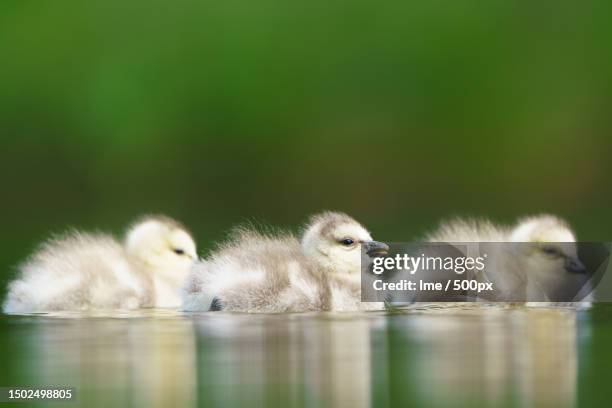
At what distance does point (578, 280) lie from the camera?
7.26m

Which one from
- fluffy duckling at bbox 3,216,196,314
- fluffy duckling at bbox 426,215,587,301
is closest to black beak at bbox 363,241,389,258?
fluffy duckling at bbox 426,215,587,301

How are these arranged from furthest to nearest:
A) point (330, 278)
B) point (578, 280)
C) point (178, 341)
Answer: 1. point (578, 280)
2. point (330, 278)
3. point (178, 341)

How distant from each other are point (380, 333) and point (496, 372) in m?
1.01

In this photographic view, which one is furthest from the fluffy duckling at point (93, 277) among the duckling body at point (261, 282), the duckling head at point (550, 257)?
the duckling head at point (550, 257)

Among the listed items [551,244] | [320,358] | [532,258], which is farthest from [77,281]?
[551,244]

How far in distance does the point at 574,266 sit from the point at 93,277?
7.23 feet

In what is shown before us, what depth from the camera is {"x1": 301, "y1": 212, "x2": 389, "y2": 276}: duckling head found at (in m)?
6.78

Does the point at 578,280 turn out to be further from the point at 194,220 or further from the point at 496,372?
the point at 194,220

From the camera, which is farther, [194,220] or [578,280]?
[194,220]

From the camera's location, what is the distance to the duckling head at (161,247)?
7.83 m

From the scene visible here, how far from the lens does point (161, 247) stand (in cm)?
789

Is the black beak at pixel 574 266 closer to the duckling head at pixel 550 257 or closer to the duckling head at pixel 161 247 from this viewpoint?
the duckling head at pixel 550 257

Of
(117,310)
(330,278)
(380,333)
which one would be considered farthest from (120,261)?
(380,333)

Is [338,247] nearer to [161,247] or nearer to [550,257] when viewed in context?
[550,257]
